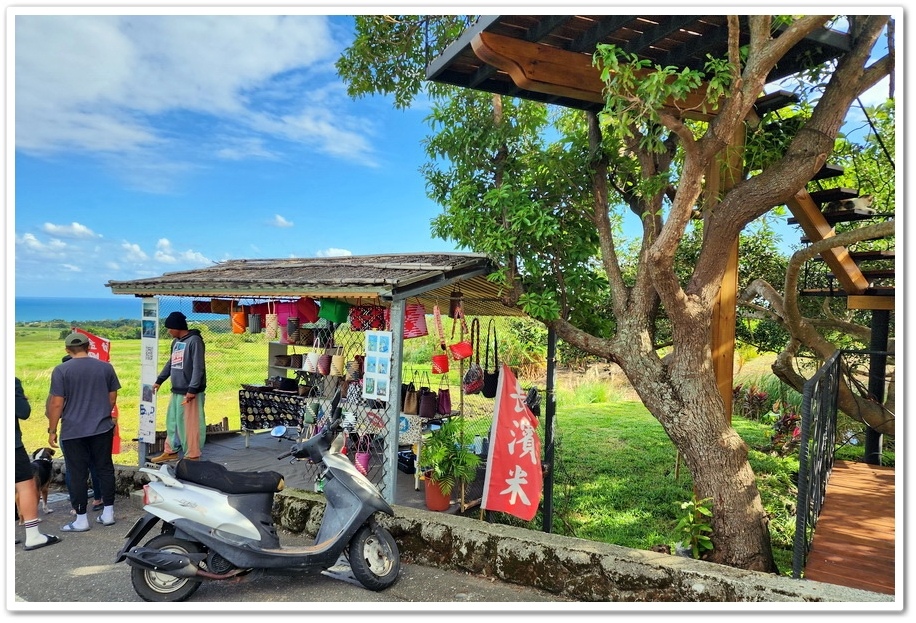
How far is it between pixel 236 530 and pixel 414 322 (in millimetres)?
2676

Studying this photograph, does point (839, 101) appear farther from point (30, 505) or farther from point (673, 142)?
point (30, 505)

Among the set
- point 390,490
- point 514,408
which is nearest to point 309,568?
point 390,490

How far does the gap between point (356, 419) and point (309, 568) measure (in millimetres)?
1873

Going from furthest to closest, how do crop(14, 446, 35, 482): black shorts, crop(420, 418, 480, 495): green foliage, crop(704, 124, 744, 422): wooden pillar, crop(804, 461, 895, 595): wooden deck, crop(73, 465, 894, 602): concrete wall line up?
1. crop(420, 418, 480, 495): green foliage
2. crop(704, 124, 744, 422): wooden pillar
3. crop(14, 446, 35, 482): black shorts
4. crop(804, 461, 895, 595): wooden deck
5. crop(73, 465, 894, 602): concrete wall

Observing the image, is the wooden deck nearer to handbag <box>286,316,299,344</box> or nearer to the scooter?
the scooter

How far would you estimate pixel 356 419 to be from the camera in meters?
5.80

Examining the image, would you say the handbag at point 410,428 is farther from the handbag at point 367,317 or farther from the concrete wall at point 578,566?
the concrete wall at point 578,566

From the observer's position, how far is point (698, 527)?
201 inches

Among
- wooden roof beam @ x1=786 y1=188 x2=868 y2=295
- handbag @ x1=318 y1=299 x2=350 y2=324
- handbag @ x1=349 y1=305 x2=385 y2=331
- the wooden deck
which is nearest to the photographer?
the wooden deck

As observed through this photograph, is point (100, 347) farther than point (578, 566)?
Yes

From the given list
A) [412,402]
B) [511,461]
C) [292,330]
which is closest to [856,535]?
[511,461]

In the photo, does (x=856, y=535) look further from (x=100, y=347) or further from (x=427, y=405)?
(x=100, y=347)

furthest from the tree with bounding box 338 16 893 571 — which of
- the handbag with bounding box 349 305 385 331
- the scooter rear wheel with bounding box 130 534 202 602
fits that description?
the scooter rear wheel with bounding box 130 534 202 602

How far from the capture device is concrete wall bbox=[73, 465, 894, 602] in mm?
3689
